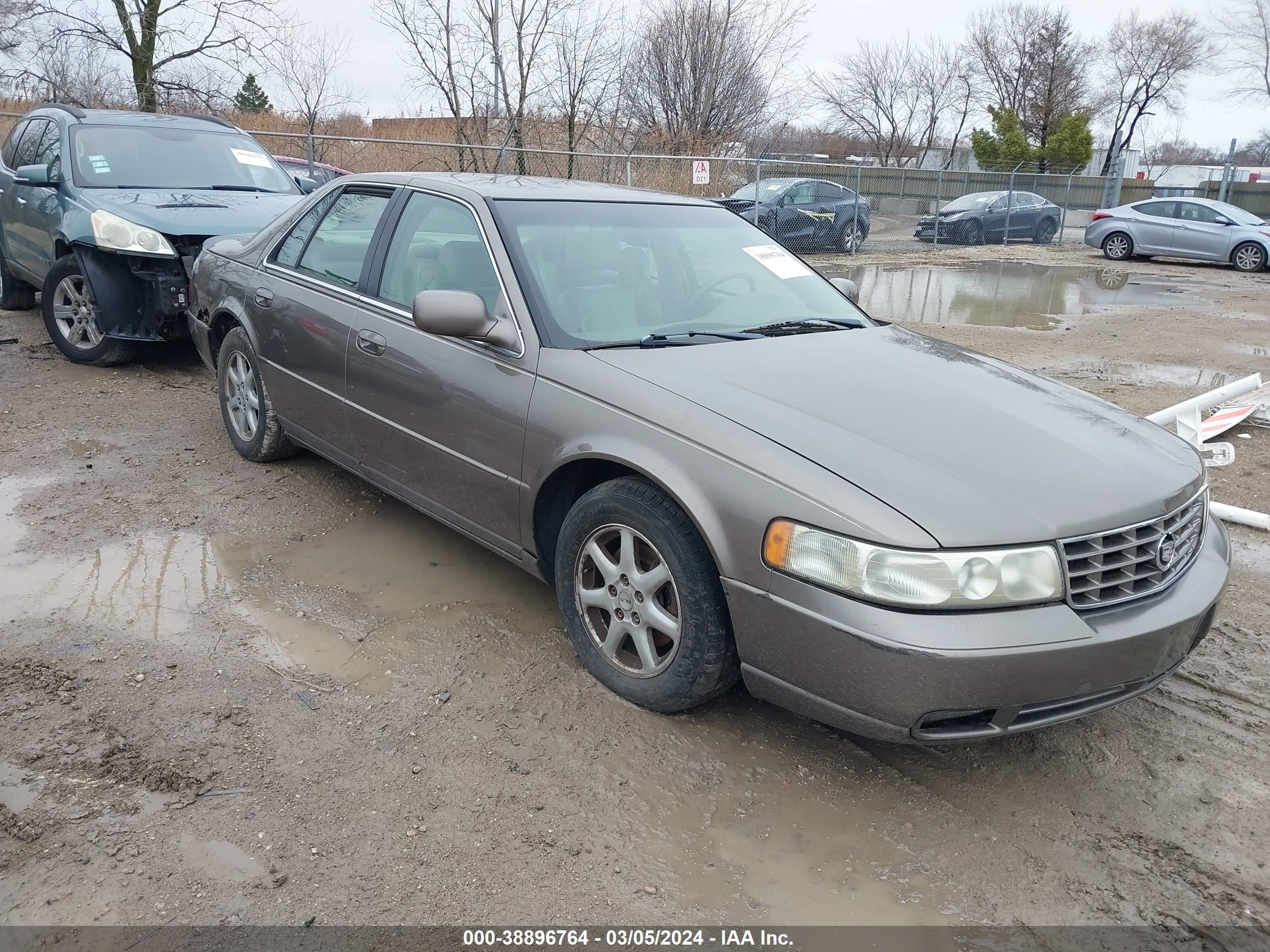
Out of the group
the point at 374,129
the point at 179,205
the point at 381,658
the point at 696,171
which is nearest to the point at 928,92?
the point at 374,129

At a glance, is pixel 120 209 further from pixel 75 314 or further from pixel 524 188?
pixel 524 188

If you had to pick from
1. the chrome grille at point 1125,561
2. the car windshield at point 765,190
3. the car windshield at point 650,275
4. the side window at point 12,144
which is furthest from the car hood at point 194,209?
the car windshield at point 765,190

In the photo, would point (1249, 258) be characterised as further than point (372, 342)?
Yes

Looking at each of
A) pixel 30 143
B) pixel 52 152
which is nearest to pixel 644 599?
pixel 52 152

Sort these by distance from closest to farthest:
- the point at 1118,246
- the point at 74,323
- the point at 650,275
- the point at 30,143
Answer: the point at 650,275
the point at 74,323
the point at 30,143
the point at 1118,246

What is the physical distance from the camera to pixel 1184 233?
2033cm

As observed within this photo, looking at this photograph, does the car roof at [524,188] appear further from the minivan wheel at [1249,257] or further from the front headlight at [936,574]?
the minivan wheel at [1249,257]

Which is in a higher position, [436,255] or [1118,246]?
[436,255]

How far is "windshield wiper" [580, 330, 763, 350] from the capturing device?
11.0 ft

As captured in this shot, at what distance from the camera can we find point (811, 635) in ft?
8.22

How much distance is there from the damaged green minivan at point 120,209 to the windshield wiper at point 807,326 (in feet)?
14.8

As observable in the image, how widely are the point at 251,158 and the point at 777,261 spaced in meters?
5.79

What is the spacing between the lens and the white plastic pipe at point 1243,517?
15.5 ft

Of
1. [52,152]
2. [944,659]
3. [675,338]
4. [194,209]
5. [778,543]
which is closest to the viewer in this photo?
[944,659]
